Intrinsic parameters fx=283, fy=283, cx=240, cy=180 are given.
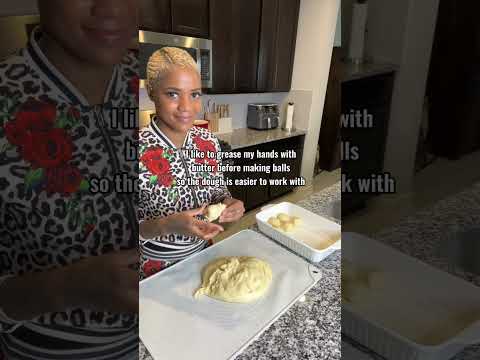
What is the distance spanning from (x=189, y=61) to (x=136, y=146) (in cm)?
14

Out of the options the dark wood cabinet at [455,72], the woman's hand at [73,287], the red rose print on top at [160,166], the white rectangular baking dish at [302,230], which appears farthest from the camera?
the white rectangular baking dish at [302,230]

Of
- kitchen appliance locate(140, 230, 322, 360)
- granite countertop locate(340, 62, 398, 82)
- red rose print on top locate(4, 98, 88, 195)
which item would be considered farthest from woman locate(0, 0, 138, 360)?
granite countertop locate(340, 62, 398, 82)

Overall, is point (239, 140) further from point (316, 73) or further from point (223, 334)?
point (223, 334)

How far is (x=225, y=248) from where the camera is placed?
51cm

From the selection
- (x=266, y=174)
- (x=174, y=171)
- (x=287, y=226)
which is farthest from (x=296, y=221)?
(x=174, y=171)

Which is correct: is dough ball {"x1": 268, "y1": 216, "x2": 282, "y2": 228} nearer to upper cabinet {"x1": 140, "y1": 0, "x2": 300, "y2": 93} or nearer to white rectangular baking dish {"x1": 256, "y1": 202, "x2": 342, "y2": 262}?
white rectangular baking dish {"x1": 256, "y1": 202, "x2": 342, "y2": 262}

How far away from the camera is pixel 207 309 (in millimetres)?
453

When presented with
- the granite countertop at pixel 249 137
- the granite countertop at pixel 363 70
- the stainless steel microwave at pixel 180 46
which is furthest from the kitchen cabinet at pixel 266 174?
the granite countertop at pixel 363 70

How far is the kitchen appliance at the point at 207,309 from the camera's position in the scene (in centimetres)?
41

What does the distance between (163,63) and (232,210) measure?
227mm

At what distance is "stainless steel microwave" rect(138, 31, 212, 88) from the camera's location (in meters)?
0.33

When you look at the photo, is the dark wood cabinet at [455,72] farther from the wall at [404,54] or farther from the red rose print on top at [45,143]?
the red rose print on top at [45,143]

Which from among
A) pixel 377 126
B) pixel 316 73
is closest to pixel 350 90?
pixel 377 126

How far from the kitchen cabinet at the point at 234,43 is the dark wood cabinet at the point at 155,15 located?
7cm
